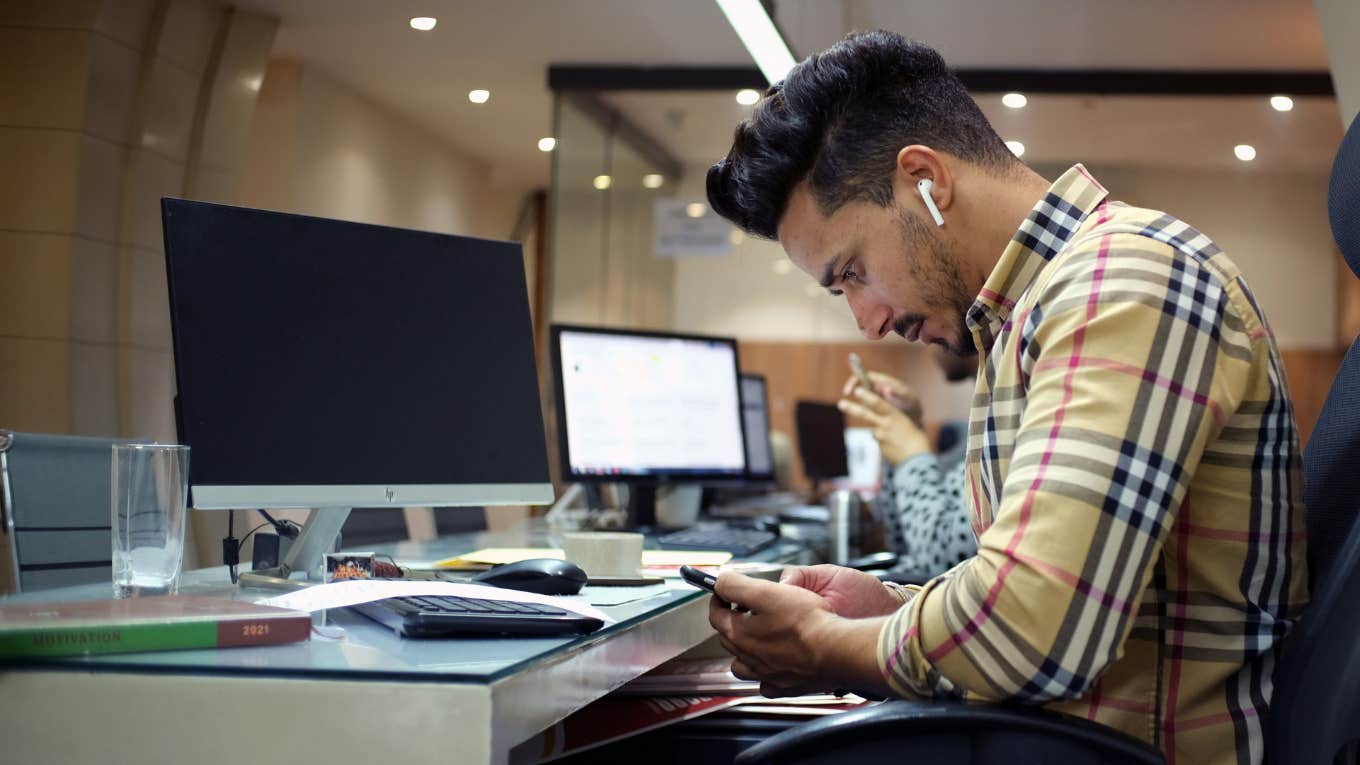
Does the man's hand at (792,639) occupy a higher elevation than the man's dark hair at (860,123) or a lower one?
lower

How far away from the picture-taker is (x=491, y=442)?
5.52 feet

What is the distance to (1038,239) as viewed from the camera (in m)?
1.24

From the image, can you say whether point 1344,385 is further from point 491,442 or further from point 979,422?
point 491,442

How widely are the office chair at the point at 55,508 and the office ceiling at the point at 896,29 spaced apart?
3394mm

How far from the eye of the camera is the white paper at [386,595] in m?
1.17

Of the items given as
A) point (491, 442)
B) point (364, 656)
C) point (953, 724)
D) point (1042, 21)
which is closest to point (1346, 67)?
point (1042, 21)

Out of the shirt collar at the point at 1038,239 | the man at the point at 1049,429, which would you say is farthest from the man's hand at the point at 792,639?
the shirt collar at the point at 1038,239

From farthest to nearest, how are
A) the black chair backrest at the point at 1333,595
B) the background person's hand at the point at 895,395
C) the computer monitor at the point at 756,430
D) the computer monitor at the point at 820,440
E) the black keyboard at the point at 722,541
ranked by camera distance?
1. the computer monitor at the point at 820,440
2. the computer monitor at the point at 756,430
3. the background person's hand at the point at 895,395
4. the black keyboard at the point at 722,541
5. the black chair backrest at the point at 1333,595

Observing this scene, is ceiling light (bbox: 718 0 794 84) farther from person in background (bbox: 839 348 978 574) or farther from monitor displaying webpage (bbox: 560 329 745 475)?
person in background (bbox: 839 348 978 574)

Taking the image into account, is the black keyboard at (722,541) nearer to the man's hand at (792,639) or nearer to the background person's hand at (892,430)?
the background person's hand at (892,430)

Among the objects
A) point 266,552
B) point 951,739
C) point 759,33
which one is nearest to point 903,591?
point 951,739

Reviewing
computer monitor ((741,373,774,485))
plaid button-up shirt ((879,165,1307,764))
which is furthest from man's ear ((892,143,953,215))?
computer monitor ((741,373,774,485))

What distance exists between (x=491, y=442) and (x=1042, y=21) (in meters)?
5.03

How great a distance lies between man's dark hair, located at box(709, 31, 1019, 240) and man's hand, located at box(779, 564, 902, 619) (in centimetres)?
42
